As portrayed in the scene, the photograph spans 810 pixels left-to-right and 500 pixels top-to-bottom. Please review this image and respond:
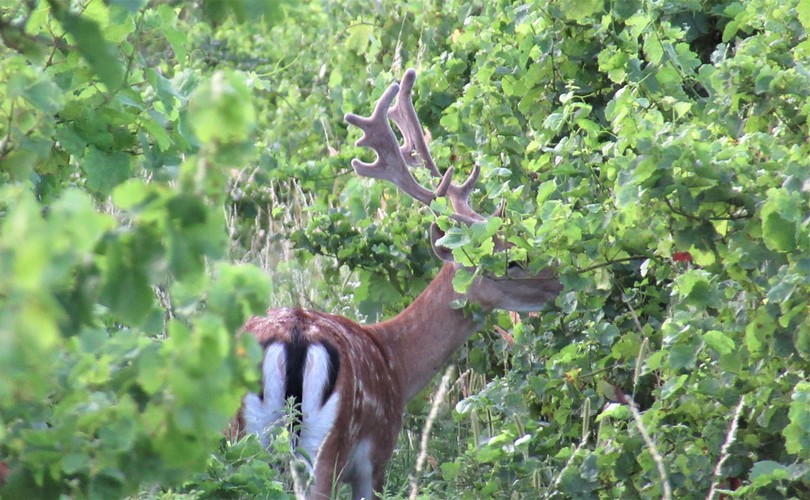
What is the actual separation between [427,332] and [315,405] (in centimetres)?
138

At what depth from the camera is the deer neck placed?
6.00m

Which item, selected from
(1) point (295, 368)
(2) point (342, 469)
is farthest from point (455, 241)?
(2) point (342, 469)

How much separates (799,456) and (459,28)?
4.04 metres

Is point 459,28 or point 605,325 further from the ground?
point 459,28

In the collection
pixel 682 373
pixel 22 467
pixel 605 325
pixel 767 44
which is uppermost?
pixel 767 44

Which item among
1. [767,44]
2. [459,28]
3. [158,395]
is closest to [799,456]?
[767,44]

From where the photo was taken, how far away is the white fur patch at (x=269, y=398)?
4684 millimetres

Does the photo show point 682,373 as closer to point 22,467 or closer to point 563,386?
point 563,386

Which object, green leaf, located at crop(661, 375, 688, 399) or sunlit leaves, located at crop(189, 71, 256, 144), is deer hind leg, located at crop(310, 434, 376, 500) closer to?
green leaf, located at crop(661, 375, 688, 399)

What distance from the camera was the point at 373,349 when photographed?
5.62 meters

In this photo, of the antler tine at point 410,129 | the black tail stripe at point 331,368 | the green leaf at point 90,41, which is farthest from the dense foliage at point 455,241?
the black tail stripe at point 331,368

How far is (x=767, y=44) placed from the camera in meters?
4.33

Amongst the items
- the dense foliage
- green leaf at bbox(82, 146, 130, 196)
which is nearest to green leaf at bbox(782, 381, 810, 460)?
the dense foliage

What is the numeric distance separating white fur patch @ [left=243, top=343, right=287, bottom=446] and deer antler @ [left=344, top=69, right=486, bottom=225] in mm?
1188
